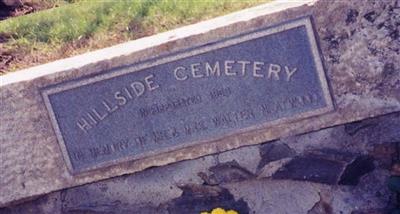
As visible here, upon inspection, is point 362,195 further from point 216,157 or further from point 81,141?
point 81,141

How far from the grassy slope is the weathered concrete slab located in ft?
1.59

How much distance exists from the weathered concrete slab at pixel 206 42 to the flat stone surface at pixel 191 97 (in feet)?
0.12

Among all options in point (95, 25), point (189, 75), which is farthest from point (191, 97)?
point (95, 25)

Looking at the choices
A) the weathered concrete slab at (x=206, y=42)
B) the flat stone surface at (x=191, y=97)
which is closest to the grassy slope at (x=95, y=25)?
the weathered concrete slab at (x=206, y=42)

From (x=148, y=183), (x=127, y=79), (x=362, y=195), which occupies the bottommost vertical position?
(x=362, y=195)

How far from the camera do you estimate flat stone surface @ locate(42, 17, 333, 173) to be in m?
2.81

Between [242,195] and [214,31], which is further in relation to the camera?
[242,195]

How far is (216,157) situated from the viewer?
2984mm

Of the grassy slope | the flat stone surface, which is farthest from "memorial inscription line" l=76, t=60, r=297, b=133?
the grassy slope

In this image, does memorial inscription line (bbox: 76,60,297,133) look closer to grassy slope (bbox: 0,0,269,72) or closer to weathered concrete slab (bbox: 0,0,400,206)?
weathered concrete slab (bbox: 0,0,400,206)

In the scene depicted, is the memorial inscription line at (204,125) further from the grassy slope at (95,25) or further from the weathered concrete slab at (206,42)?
the grassy slope at (95,25)

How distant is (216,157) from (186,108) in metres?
0.26

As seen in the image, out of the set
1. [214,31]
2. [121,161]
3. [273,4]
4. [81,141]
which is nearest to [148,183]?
[121,161]

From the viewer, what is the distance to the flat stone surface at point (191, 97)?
111 inches
